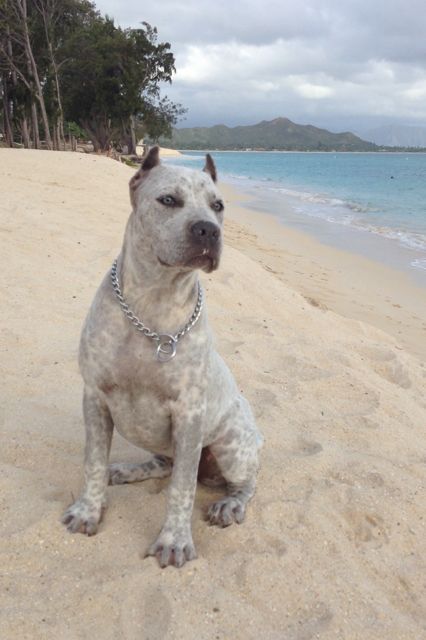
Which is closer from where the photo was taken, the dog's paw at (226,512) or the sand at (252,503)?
the sand at (252,503)

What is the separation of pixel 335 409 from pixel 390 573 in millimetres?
1909

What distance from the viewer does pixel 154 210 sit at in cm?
276

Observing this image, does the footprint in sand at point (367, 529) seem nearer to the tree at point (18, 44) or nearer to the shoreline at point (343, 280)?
the shoreline at point (343, 280)

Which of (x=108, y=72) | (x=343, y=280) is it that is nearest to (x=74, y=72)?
(x=108, y=72)

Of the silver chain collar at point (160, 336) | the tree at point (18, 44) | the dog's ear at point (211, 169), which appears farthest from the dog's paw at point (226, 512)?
the tree at point (18, 44)

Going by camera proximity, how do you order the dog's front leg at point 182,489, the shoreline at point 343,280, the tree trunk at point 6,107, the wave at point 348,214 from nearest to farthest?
the dog's front leg at point 182,489 < the shoreline at point 343,280 < the wave at point 348,214 < the tree trunk at point 6,107

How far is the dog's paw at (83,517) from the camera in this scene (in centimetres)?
299

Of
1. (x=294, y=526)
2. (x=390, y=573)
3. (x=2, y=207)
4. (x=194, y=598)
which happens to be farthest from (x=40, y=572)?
(x=2, y=207)

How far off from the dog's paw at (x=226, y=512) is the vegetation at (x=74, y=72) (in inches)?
1059

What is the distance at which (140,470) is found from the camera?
361cm

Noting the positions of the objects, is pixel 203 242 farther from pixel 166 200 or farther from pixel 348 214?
pixel 348 214

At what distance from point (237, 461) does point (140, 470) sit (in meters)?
0.64

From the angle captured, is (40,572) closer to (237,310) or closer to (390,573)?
(390,573)

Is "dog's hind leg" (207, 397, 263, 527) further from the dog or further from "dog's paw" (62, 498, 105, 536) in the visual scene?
"dog's paw" (62, 498, 105, 536)
